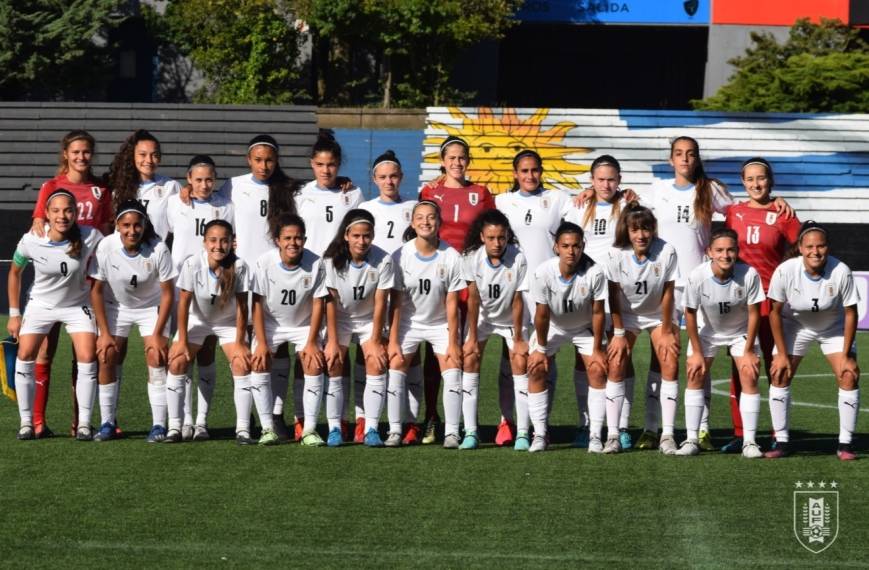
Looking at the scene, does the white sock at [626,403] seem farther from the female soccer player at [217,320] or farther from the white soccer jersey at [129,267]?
the white soccer jersey at [129,267]

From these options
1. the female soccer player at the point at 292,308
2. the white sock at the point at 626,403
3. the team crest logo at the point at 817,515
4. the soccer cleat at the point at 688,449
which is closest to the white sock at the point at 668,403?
the soccer cleat at the point at 688,449

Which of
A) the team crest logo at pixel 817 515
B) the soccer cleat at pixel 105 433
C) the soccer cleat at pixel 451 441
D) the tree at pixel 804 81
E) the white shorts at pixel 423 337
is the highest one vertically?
the tree at pixel 804 81

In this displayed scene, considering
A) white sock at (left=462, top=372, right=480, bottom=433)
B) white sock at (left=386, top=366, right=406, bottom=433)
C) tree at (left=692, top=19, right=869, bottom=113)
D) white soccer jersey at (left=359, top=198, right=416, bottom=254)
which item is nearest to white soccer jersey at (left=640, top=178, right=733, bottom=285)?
white sock at (left=462, top=372, right=480, bottom=433)

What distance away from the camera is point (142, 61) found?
1158 inches

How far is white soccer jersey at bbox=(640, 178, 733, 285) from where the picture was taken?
815cm

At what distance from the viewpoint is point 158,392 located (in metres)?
8.09

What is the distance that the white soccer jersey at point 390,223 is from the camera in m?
8.37

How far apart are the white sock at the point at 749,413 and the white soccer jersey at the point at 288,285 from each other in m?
2.36

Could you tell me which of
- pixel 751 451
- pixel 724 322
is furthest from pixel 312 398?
pixel 751 451

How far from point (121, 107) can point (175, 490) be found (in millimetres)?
17852

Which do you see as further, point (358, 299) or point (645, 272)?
point (358, 299)

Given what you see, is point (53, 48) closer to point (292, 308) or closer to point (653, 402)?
point (292, 308)

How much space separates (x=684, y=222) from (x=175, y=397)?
3.03 metres

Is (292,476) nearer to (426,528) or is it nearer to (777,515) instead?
(426,528)
